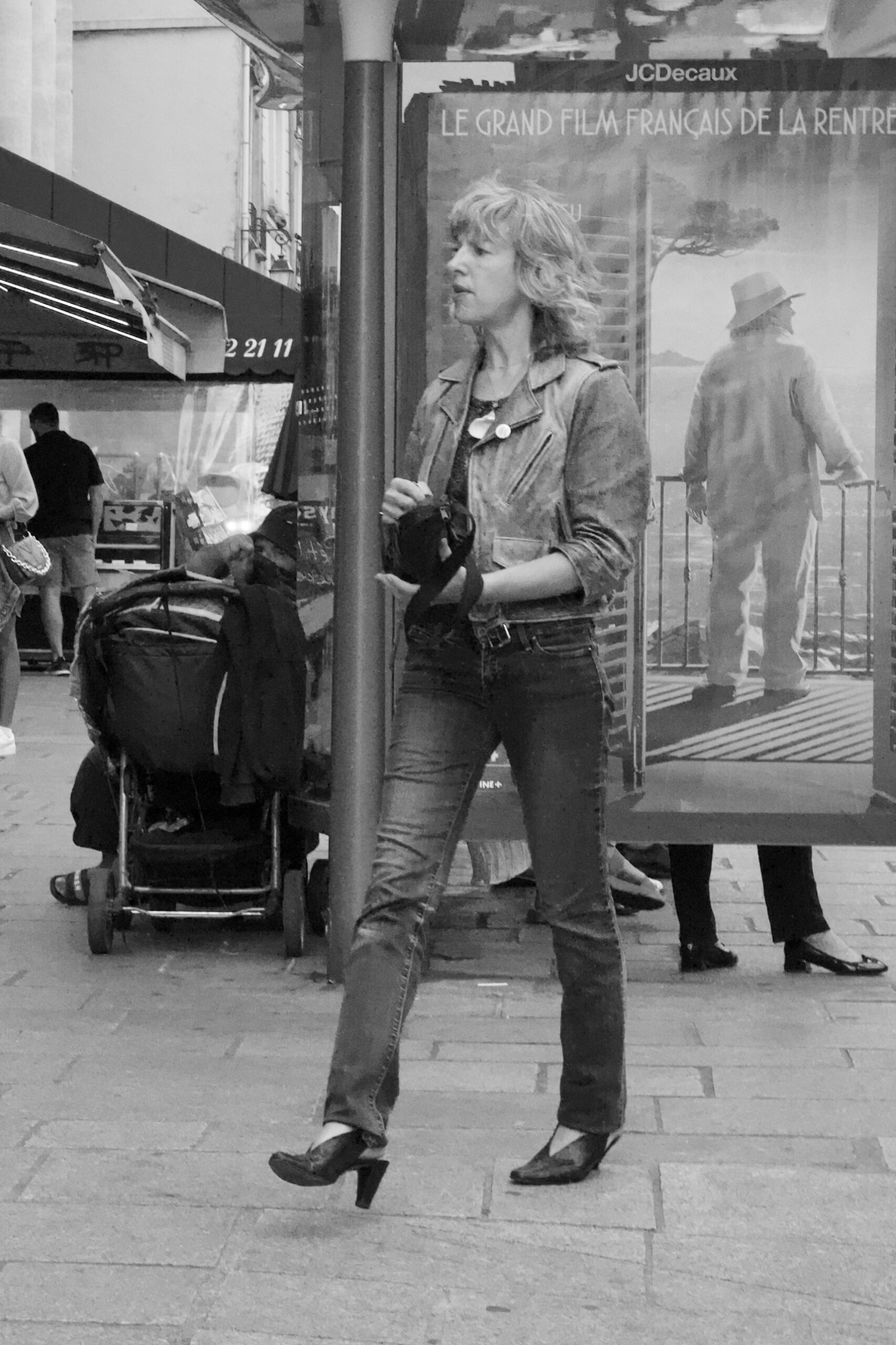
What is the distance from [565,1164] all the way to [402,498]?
132cm

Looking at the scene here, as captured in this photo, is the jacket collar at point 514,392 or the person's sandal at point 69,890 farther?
the person's sandal at point 69,890

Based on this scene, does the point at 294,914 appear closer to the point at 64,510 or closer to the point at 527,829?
the point at 527,829

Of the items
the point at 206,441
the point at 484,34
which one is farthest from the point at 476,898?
the point at 206,441

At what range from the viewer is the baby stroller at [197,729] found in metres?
6.04

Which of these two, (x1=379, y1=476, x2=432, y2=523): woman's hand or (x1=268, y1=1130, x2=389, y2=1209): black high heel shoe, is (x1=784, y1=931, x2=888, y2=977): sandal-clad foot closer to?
(x1=268, y1=1130, x2=389, y2=1209): black high heel shoe

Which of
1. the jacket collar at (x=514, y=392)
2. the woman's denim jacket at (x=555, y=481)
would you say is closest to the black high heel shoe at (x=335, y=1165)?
the woman's denim jacket at (x=555, y=481)

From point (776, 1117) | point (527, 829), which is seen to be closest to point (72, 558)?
point (776, 1117)

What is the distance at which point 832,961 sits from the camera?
5867 millimetres

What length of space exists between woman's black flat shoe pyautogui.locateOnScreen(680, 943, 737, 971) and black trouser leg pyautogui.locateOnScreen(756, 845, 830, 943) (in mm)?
170

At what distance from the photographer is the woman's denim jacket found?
3.82 metres

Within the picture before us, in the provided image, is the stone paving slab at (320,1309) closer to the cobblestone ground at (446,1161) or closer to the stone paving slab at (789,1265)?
the cobblestone ground at (446,1161)

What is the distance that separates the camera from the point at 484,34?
18.8 ft

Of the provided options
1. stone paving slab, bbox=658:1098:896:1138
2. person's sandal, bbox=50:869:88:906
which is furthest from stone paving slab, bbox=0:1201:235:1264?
person's sandal, bbox=50:869:88:906

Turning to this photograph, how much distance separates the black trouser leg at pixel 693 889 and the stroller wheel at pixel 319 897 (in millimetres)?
1104
